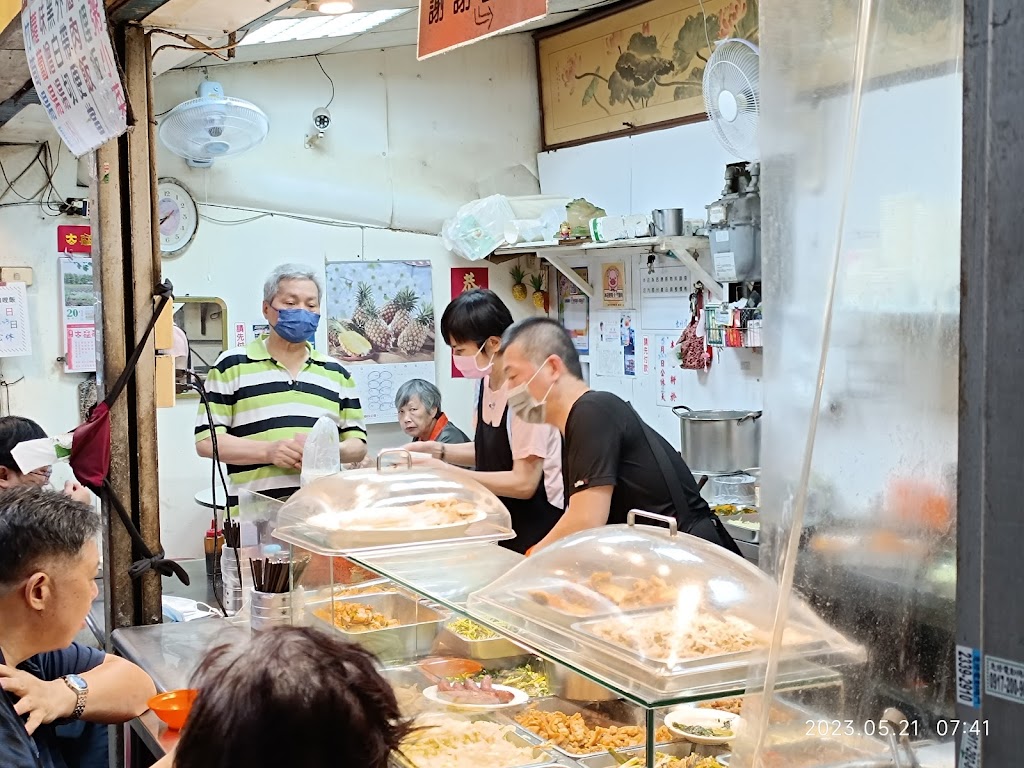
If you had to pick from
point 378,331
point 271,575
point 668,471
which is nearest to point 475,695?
point 271,575

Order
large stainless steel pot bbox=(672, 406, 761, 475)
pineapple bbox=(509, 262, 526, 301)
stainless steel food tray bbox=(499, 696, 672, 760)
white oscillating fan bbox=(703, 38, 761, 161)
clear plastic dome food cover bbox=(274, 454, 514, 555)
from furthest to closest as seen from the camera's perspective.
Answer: pineapple bbox=(509, 262, 526, 301) < large stainless steel pot bbox=(672, 406, 761, 475) < white oscillating fan bbox=(703, 38, 761, 161) < clear plastic dome food cover bbox=(274, 454, 514, 555) < stainless steel food tray bbox=(499, 696, 672, 760)

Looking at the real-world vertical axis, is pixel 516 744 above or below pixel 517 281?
below

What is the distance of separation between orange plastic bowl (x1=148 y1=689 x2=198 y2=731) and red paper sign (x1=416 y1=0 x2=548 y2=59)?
1482mm

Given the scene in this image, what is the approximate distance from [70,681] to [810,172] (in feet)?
6.77

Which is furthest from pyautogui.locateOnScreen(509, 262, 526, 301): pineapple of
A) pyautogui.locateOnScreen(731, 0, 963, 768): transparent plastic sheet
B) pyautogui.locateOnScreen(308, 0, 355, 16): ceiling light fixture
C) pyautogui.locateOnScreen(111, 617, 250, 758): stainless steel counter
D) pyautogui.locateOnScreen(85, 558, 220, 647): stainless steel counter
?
pyautogui.locateOnScreen(731, 0, 963, 768): transparent plastic sheet

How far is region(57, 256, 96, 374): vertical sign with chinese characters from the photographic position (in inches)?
244

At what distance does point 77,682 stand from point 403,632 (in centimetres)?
75

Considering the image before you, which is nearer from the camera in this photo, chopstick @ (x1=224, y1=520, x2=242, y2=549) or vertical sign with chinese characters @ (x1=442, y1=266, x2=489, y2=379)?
chopstick @ (x1=224, y1=520, x2=242, y2=549)

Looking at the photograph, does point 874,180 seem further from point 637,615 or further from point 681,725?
point 681,725

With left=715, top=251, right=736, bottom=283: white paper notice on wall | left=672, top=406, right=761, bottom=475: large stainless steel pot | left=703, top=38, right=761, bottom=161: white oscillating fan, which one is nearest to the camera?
left=703, top=38, right=761, bottom=161: white oscillating fan

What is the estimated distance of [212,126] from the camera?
575 cm

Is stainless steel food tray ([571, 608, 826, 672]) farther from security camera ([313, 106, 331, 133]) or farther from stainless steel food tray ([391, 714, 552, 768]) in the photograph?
security camera ([313, 106, 331, 133])

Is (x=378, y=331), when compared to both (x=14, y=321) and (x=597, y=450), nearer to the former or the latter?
(x=14, y=321)

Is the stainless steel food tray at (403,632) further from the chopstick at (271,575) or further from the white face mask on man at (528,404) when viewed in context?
the white face mask on man at (528,404)
